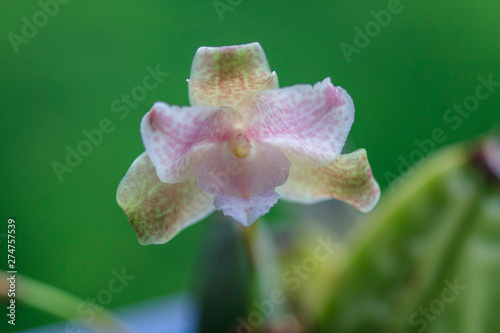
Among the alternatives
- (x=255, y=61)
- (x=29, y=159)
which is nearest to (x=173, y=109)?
(x=255, y=61)

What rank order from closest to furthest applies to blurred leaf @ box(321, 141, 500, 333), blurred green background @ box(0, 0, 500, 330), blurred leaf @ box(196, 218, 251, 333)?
→ blurred leaf @ box(321, 141, 500, 333), blurred leaf @ box(196, 218, 251, 333), blurred green background @ box(0, 0, 500, 330)

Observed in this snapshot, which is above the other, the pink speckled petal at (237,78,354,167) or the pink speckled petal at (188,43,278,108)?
the pink speckled petal at (188,43,278,108)

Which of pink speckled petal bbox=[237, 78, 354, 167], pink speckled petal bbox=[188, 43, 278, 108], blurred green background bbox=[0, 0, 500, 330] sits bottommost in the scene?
blurred green background bbox=[0, 0, 500, 330]

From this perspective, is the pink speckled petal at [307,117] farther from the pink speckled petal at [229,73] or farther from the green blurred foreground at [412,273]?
the green blurred foreground at [412,273]

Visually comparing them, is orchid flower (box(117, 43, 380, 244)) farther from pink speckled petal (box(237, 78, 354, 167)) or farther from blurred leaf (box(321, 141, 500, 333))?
blurred leaf (box(321, 141, 500, 333))

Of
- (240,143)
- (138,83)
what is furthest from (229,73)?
(138,83)

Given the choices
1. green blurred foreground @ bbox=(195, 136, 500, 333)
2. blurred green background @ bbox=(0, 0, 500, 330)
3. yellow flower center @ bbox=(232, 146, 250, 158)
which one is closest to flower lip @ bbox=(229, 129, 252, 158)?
yellow flower center @ bbox=(232, 146, 250, 158)

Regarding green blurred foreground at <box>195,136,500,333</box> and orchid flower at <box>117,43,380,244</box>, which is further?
green blurred foreground at <box>195,136,500,333</box>
